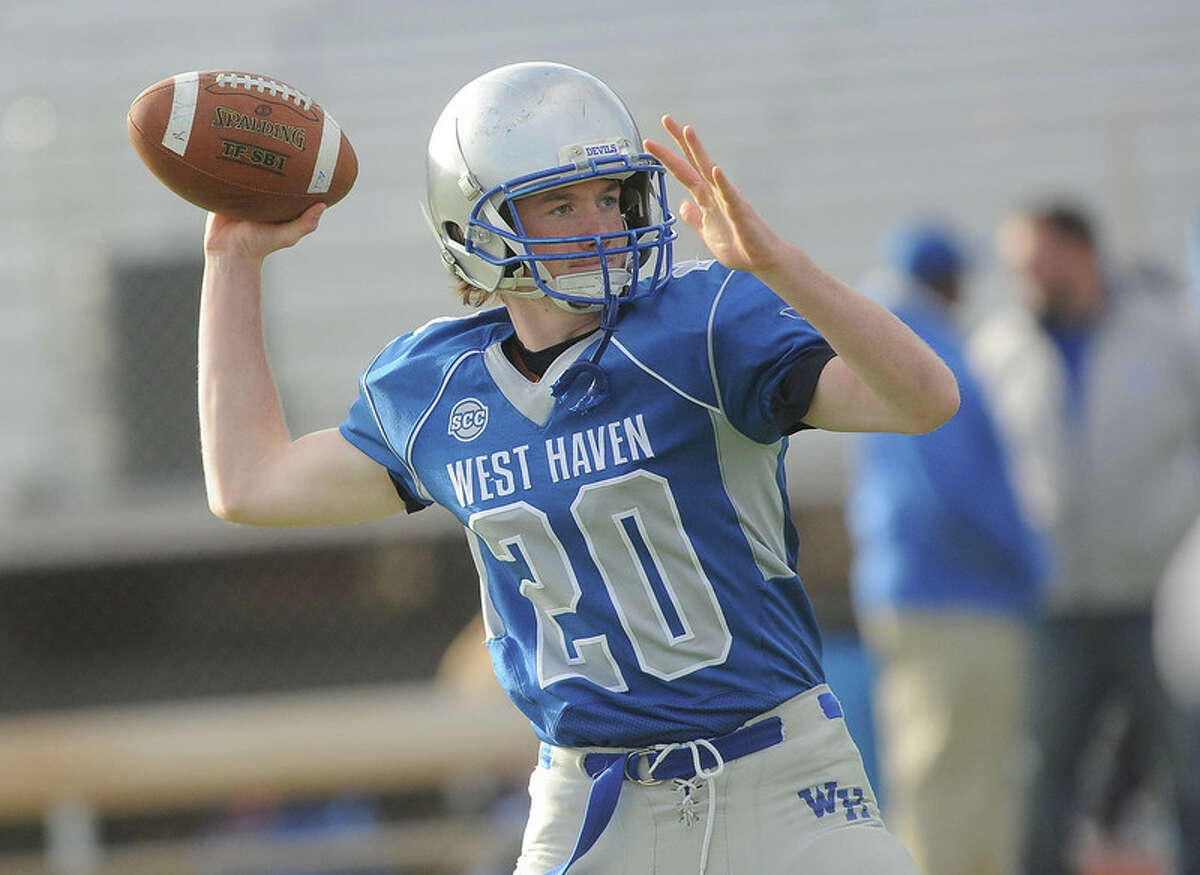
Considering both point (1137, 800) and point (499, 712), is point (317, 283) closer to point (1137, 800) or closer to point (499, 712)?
point (499, 712)

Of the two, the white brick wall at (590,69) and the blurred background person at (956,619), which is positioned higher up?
the white brick wall at (590,69)

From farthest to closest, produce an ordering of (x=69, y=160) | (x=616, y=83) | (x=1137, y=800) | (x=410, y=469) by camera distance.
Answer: (x=616, y=83) → (x=69, y=160) → (x=1137, y=800) → (x=410, y=469)

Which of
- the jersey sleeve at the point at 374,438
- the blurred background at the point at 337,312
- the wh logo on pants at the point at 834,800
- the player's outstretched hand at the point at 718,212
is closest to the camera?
the player's outstretched hand at the point at 718,212

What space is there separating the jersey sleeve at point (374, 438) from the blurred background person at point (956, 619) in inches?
109

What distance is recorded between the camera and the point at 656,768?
2359 millimetres

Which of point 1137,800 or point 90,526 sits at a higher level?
point 90,526

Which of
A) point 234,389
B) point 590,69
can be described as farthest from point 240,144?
point 590,69

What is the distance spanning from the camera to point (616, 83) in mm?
9789

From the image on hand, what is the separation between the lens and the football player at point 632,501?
233 cm

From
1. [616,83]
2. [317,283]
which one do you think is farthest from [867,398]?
[616,83]

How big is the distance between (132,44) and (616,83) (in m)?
2.74

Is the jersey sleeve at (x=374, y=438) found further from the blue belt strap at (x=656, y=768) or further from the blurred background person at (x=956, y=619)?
the blurred background person at (x=956, y=619)

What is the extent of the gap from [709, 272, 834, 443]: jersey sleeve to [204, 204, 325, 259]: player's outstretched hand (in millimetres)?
758

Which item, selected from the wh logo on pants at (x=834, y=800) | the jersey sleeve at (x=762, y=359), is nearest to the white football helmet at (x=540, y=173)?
the jersey sleeve at (x=762, y=359)
